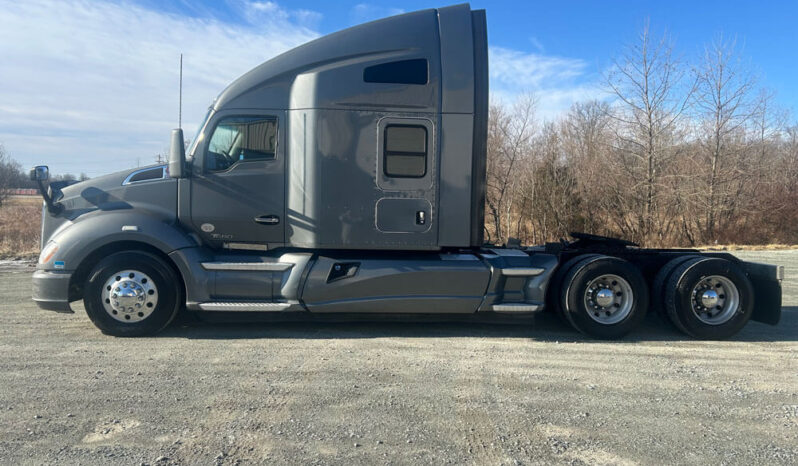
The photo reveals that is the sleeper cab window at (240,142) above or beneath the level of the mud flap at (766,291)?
above

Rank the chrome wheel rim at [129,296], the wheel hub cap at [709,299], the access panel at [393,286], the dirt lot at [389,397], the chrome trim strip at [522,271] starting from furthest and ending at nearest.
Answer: the wheel hub cap at [709,299], the chrome trim strip at [522,271], the access panel at [393,286], the chrome wheel rim at [129,296], the dirt lot at [389,397]

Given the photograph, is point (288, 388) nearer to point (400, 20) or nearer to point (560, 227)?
point (400, 20)

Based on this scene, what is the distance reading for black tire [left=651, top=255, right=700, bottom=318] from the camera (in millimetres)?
5848

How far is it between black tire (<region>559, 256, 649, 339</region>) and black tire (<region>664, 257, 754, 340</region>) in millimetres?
343

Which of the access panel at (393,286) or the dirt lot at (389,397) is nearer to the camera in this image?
the dirt lot at (389,397)

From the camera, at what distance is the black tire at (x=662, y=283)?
230 inches

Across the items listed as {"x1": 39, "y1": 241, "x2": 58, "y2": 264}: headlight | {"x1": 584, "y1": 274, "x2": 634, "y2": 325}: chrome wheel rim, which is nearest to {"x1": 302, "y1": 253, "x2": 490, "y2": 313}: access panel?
{"x1": 584, "y1": 274, "x2": 634, "y2": 325}: chrome wheel rim

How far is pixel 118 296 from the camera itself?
17.8ft

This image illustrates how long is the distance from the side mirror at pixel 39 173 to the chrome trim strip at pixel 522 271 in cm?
534

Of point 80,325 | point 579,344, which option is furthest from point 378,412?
point 80,325

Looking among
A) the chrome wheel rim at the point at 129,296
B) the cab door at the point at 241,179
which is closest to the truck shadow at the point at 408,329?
the chrome wheel rim at the point at 129,296

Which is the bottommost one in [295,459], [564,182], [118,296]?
[295,459]

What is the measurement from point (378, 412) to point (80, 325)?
437 centimetres

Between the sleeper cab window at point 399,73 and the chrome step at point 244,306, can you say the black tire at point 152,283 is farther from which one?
the sleeper cab window at point 399,73
